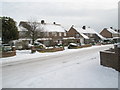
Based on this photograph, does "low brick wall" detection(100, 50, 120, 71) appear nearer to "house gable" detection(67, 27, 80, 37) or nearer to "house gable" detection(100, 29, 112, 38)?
"house gable" detection(67, 27, 80, 37)

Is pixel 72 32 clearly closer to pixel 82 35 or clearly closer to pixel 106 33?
pixel 82 35

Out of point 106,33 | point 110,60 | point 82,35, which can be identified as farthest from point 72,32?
point 110,60

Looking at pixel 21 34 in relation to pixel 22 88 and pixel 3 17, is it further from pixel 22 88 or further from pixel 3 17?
pixel 22 88

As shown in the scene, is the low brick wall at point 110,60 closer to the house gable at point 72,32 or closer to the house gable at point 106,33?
the house gable at point 72,32

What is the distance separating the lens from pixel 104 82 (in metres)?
7.02

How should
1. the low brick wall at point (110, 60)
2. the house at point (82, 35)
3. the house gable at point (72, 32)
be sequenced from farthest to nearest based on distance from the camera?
the house gable at point (72, 32) < the house at point (82, 35) < the low brick wall at point (110, 60)

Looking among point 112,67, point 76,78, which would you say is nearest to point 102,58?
point 112,67

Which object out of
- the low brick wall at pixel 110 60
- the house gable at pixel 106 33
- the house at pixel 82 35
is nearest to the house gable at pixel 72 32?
the house at pixel 82 35

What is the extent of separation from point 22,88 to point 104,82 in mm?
3967

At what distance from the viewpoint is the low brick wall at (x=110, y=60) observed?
876 centimetres

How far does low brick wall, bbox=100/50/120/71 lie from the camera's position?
345 inches

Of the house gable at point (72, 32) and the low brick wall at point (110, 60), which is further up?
the house gable at point (72, 32)

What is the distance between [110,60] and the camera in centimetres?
954

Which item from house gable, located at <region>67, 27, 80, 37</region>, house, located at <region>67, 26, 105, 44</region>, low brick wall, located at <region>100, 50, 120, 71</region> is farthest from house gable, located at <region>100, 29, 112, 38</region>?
low brick wall, located at <region>100, 50, 120, 71</region>
